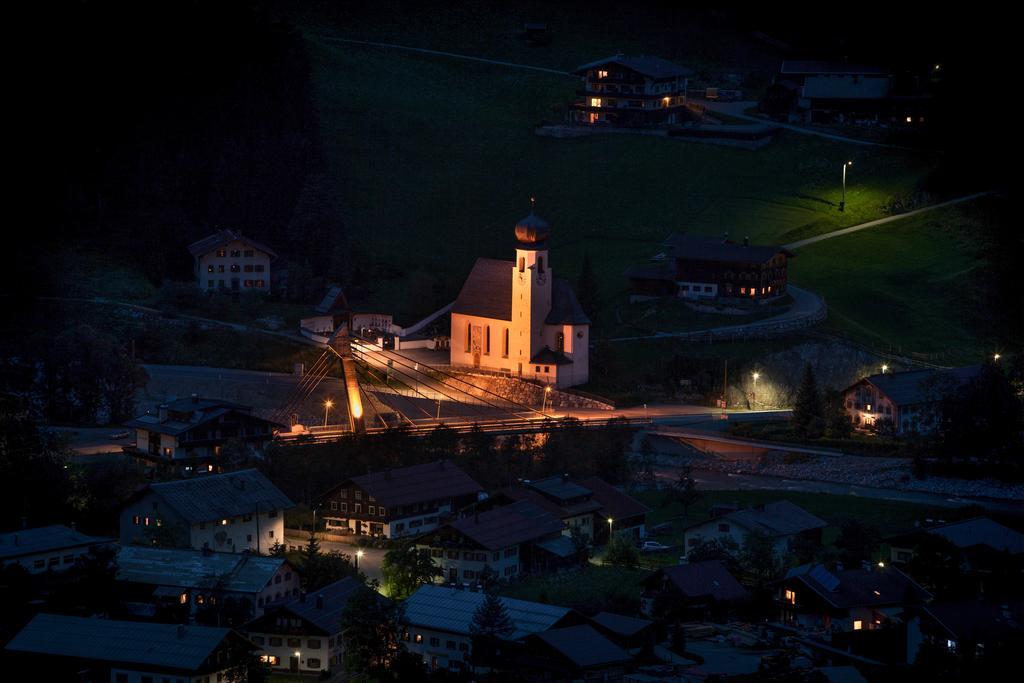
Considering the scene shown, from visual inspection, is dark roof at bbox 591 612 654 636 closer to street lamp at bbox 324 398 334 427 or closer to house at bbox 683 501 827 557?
house at bbox 683 501 827 557

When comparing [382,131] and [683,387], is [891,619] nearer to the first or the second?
[683,387]

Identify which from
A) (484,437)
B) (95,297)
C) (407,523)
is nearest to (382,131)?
(95,297)

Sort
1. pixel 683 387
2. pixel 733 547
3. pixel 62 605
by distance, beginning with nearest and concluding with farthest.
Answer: pixel 62 605, pixel 733 547, pixel 683 387

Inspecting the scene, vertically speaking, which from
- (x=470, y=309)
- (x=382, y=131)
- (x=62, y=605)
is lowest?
(x=62, y=605)

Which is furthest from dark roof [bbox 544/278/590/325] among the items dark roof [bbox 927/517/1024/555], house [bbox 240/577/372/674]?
house [bbox 240/577/372/674]

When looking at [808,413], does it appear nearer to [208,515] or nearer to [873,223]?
[873,223]

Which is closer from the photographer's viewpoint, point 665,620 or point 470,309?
point 665,620

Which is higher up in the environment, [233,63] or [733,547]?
[233,63]
